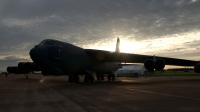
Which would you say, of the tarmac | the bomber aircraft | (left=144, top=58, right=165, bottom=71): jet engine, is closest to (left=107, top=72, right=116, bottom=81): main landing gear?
the bomber aircraft

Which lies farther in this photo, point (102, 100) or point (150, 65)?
point (150, 65)

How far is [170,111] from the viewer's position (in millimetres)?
6742

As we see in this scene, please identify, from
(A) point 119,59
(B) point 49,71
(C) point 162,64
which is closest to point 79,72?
(B) point 49,71

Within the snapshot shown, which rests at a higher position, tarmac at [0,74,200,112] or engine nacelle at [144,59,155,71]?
engine nacelle at [144,59,155,71]

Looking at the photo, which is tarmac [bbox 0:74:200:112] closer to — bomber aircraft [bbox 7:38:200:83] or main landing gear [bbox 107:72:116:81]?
bomber aircraft [bbox 7:38:200:83]

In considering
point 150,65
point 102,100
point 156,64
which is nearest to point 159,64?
point 156,64

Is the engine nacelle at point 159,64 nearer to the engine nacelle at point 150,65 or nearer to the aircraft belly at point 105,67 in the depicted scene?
the engine nacelle at point 150,65

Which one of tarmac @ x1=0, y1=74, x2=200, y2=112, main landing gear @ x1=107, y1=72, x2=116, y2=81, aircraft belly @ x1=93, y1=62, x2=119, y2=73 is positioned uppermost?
aircraft belly @ x1=93, y1=62, x2=119, y2=73

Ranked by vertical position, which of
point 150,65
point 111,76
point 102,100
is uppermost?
point 150,65

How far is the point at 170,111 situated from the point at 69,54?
1611 cm

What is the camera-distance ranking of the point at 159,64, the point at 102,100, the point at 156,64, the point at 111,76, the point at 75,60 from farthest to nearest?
the point at 111,76
the point at 159,64
the point at 156,64
the point at 75,60
the point at 102,100

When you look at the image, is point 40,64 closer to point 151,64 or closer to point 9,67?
point 151,64

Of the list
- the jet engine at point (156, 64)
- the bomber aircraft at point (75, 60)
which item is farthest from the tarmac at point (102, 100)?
the jet engine at point (156, 64)

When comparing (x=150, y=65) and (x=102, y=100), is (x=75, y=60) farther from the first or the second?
(x=102, y=100)
